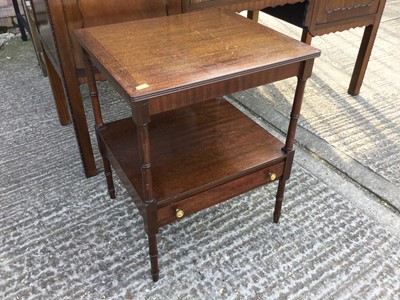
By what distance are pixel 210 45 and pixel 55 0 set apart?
680 mm

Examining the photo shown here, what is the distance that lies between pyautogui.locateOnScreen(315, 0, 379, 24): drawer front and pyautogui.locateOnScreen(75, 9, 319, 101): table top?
0.90 meters

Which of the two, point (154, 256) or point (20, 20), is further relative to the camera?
point (20, 20)

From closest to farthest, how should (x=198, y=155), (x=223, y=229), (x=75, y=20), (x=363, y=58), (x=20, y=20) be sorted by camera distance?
(x=198, y=155), (x=75, y=20), (x=223, y=229), (x=363, y=58), (x=20, y=20)

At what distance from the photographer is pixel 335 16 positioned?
2.24 meters

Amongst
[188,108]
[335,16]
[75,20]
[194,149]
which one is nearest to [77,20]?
[75,20]

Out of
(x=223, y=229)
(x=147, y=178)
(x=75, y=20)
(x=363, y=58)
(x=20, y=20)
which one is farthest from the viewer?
(x=20, y=20)

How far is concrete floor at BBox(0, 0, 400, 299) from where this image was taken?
55.9 inches

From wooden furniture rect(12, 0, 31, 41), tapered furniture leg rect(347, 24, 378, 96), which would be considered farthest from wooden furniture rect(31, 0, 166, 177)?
wooden furniture rect(12, 0, 31, 41)

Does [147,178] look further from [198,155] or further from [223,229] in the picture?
[223,229]

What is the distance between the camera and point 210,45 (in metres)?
1.26

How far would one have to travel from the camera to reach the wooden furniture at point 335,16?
2158 millimetres

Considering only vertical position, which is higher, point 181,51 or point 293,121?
point 181,51

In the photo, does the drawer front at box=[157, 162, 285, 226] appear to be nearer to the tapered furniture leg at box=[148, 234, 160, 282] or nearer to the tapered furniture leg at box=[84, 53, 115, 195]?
the tapered furniture leg at box=[148, 234, 160, 282]

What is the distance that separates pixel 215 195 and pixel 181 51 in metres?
0.52
